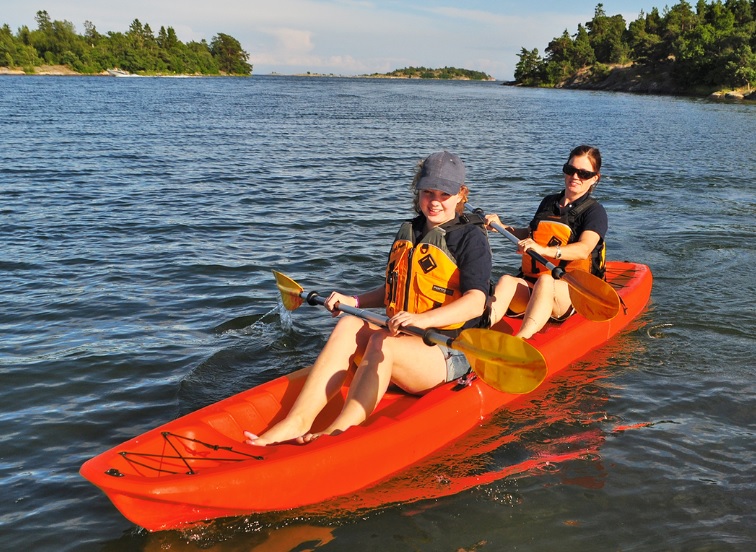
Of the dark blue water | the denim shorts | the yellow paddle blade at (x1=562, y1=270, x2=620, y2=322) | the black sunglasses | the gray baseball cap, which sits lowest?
the dark blue water

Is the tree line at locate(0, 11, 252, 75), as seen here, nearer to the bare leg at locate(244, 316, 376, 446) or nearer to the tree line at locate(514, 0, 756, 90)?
the tree line at locate(514, 0, 756, 90)

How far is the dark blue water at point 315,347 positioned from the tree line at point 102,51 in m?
91.7

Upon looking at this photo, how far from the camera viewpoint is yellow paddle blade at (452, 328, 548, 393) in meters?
3.68

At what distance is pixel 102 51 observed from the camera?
104 m

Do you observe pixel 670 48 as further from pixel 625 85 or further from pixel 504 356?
pixel 504 356

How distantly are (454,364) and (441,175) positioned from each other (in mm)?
1213

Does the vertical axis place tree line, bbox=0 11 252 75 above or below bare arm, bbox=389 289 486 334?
above

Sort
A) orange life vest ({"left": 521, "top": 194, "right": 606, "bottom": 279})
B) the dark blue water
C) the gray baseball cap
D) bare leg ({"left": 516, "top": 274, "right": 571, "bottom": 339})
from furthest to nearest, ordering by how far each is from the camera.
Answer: orange life vest ({"left": 521, "top": 194, "right": 606, "bottom": 279}) → bare leg ({"left": 516, "top": 274, "right": 571, "bottom": 339}) → the gray baseball cap → the dark blue water

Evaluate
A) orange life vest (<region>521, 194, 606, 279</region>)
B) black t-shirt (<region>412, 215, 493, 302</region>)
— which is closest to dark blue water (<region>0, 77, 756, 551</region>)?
orange life vest (<region>521, 194, 606, 279</region>)

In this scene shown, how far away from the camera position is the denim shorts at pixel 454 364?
420 centimetres

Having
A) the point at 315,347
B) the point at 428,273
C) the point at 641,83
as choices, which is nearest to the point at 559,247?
the point at 428,273

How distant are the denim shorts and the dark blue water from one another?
0.45 m

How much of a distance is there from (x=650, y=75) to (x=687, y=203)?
198ft

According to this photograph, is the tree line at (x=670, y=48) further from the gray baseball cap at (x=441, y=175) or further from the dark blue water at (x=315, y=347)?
the gray baseball cap at (x=441, y=175)
